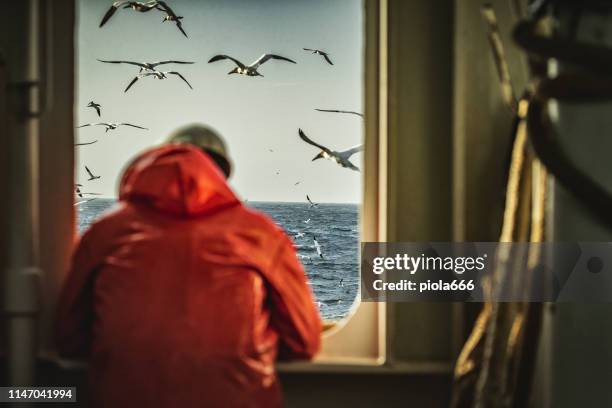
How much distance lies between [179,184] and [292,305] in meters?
0.38

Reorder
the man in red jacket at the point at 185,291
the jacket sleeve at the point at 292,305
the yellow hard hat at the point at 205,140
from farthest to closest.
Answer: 1. the yellow hard hat at the point at 205,140
2. the jacket sleeve at the point at 292,305
3. the man in red jacket at the point at 185,291

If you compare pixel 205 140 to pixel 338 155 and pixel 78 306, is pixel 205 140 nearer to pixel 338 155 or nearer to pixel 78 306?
pixel 78 306

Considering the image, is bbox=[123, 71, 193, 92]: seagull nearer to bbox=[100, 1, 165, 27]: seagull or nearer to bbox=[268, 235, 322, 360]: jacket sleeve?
bbox=[100, 1, 165, 27]: seagull

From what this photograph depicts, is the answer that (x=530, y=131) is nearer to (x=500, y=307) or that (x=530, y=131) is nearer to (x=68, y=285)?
(x=500, y=307)

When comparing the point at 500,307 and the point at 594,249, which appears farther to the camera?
the point at 500,307

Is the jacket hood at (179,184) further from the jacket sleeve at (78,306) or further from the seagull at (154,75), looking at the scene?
the seagull at (154,75)

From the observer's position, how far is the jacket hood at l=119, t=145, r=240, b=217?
135 cm

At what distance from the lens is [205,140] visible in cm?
168

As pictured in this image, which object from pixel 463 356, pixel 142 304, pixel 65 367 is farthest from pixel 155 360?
pixel 463 356

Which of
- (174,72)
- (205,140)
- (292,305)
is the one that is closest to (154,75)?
(174,72)

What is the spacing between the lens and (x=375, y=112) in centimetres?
178

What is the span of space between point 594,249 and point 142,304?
2.95ft

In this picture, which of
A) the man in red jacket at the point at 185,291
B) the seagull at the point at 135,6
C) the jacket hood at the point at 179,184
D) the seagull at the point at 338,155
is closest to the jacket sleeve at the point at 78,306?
the man in red jacket at the point at 185,291

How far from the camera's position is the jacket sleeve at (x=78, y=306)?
57.4 inches
